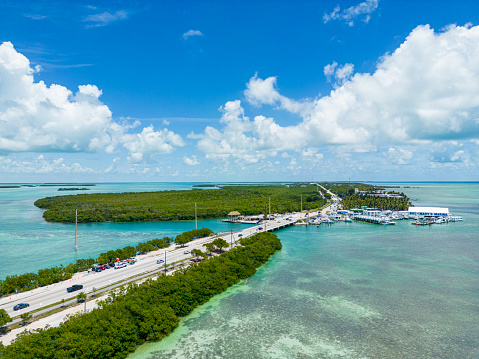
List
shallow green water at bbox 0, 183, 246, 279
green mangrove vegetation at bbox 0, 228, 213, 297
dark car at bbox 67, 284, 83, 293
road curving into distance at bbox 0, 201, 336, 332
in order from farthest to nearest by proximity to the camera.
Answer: shallow green water at bbox 0, 183, 246, 279 < green mangrove vegetation at bbox 0, 228, 213, 297 < dark car at bbox 67, 284, 83, 293 < road curving into distance at bbox 0, 201, 336, 332

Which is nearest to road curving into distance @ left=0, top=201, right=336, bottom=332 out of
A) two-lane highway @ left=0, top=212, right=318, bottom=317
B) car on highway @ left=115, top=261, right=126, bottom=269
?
two-lane highway @ left=0, top=212, right=318, bottom=317

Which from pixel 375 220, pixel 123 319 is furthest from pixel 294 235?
pixel 123 319

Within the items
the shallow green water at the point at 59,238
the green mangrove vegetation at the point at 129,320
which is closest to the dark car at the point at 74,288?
the green mangrove vegetation at the point at 129,320

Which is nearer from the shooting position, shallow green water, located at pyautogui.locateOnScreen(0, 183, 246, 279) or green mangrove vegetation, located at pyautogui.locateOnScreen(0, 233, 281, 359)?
green mangrove vegetation, located at pyautogui.locateOnScreen(0, 233, 281, 359)

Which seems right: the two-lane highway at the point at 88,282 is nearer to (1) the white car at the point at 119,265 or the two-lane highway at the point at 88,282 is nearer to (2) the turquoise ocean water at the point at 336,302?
(1) the white car at the point at 119,265

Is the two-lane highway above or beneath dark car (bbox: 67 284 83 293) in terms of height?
beneath

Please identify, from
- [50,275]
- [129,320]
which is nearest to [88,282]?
[50,275]

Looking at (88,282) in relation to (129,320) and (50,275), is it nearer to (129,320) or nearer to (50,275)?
(50,275)

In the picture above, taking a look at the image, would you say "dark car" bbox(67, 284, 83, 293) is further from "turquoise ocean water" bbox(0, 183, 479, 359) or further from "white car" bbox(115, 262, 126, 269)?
"turquoise ocean water" bbox(0, 183, 479, 359)

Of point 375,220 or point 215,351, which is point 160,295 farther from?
point 375,220
